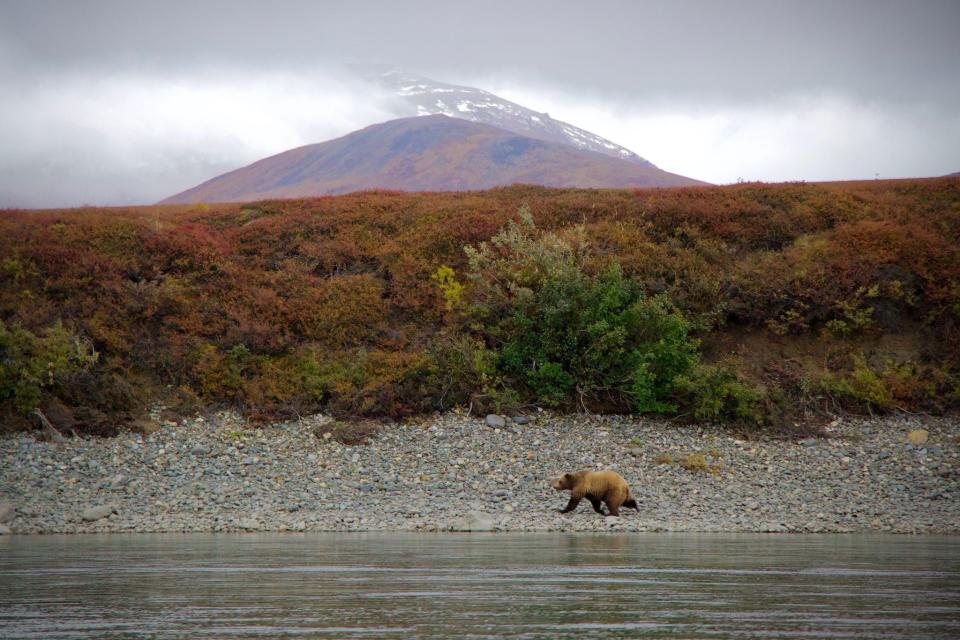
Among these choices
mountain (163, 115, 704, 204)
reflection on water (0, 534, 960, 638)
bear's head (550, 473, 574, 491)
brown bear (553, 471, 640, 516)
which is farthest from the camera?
mountain (163, 115, 704, 204)

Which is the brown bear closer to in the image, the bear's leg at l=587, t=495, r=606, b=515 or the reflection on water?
the bear's leg at l=587, t=495, r=606, b=515

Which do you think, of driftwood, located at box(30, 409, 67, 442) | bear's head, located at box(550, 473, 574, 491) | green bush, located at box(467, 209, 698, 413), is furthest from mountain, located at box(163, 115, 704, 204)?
bear's head, located at box(550, 473, 574, 491)

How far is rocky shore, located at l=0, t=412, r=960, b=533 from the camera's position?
58.1ft

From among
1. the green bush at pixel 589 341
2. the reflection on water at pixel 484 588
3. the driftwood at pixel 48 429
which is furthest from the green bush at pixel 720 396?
the driftwood at pixel 48 429

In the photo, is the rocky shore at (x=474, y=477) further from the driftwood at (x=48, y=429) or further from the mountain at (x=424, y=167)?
the mountain at (x=424, y=167)

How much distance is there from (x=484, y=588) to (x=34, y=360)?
19.3m

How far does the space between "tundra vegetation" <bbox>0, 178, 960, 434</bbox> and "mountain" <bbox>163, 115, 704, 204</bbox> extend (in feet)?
215

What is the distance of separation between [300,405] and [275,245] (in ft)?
31.2

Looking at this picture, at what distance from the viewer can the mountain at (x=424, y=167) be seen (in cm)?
10606

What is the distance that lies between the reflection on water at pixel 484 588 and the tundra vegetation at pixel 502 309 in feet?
33.6

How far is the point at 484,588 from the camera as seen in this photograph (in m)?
9.57

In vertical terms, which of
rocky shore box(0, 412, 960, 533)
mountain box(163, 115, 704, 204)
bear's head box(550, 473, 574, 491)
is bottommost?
rocky shore box(0, 412, 960, 533)

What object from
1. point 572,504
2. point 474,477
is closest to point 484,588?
point 572,504

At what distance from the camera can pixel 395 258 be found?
3162 centimetres
